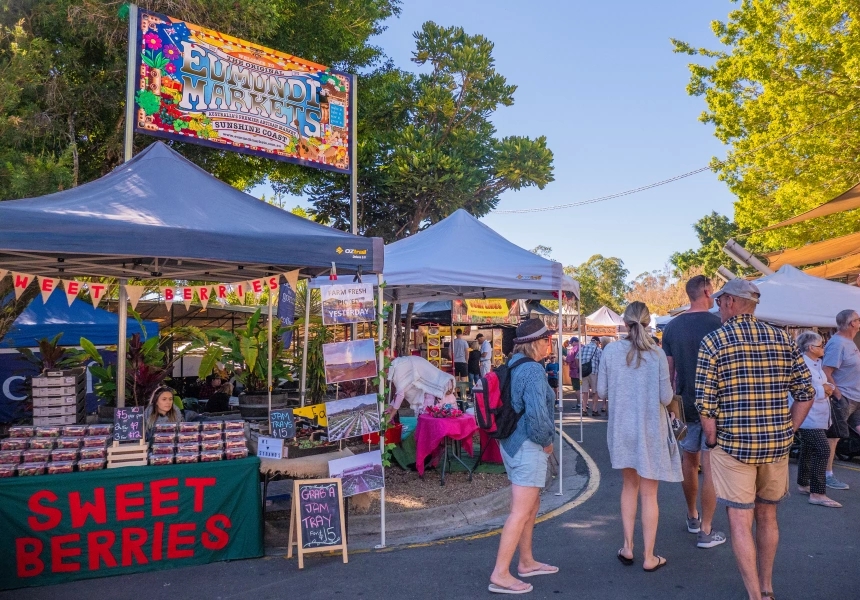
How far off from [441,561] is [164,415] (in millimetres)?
2972

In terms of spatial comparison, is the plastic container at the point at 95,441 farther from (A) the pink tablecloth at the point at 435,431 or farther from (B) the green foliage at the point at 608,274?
(B) the green foliage at the point at 608,274

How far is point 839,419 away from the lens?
7.51m

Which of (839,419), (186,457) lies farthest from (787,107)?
(186,457)

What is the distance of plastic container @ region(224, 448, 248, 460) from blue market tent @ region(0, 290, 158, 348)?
8.15m

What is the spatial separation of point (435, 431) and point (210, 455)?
303 centimetres

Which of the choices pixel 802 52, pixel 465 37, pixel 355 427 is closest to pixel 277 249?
pixel 355 427

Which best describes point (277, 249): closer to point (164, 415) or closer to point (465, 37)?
point (164, 415)

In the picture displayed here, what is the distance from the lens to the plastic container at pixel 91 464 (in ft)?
16.9

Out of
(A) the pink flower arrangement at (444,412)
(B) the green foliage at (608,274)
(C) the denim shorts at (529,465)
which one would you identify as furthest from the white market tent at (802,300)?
(B) the green foliage at (608,274)

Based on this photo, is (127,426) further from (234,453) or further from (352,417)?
(352,417)

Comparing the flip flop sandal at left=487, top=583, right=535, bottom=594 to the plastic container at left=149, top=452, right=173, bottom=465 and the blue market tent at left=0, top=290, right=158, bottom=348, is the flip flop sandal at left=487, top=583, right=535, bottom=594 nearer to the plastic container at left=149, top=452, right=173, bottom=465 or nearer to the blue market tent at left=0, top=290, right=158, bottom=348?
the plastic container at left=149, top=452, right=173, bottom=465

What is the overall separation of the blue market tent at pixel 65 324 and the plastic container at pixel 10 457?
7.84 metres

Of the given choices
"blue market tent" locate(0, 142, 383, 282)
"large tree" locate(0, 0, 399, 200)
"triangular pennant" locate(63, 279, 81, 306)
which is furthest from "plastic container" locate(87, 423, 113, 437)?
"large tree" locate(0, 0, 399, 200)

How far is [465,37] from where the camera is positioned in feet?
58.3
